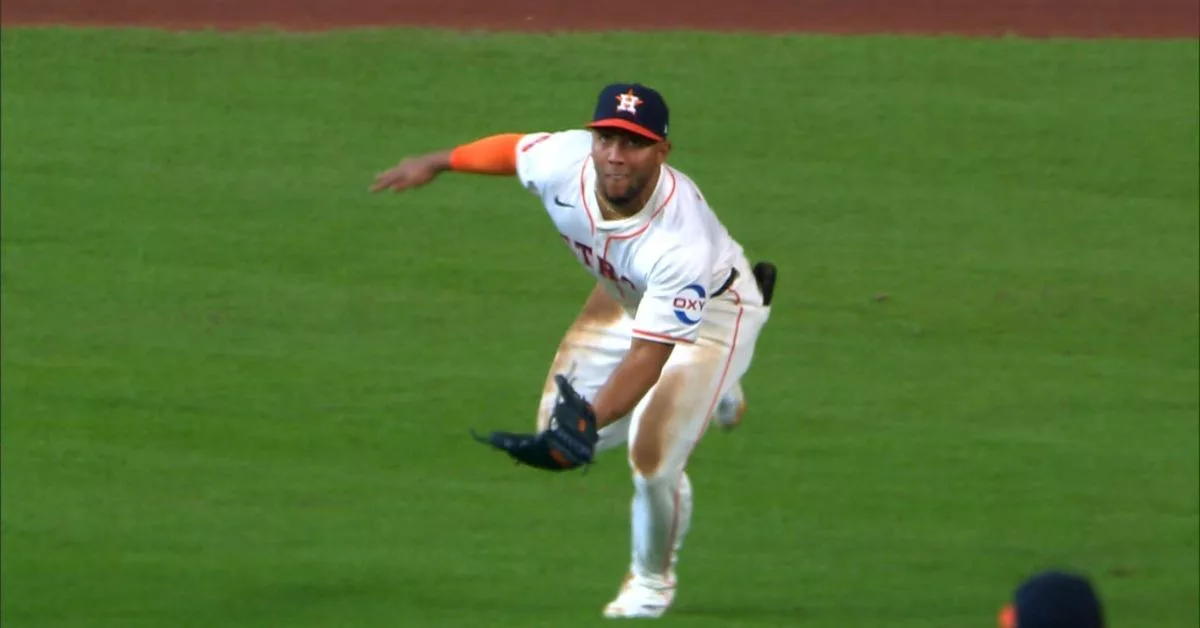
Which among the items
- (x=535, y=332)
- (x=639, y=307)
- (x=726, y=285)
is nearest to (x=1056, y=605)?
(x=639, y=307)

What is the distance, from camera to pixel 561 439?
6.29 meters

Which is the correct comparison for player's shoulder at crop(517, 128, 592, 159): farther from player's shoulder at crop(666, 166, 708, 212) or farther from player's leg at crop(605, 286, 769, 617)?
player's leg at crop(605, 286, 769, 617)

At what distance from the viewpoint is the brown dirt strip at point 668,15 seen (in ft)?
51.1

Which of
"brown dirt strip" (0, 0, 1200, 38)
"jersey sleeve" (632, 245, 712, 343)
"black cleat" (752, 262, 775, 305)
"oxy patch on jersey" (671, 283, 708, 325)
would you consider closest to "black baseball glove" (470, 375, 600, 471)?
"jersey sleeve" (632, 245, 712, 343)

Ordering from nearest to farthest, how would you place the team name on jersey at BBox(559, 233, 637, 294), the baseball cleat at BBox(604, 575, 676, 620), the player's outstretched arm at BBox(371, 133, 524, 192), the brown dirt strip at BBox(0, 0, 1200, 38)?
the team name on jersey at BBox(559, 233, 637, 294)
the player's outstretched arm at BBox(371, 133, 524, 192)
the baseball cleat at BBox(604, 575, 676, 620)
the brown dirt strip at BBox(0, 0, 1200, 38)

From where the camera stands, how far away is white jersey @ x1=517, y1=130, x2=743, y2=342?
6.83 meters

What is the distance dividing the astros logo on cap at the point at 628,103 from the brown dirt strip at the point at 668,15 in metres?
8.70

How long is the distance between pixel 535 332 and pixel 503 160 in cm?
411

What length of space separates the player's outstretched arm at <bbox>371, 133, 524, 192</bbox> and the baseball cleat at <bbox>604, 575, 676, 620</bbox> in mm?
1721

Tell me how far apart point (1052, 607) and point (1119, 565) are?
18.4 feet

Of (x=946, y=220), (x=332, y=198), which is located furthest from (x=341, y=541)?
(x=946, y=220)

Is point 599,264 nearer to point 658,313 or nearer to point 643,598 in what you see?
point 658,313

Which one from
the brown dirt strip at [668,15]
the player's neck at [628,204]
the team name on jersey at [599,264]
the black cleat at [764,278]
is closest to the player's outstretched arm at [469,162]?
the team name on jersey at [599,264]

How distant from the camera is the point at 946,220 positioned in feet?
42.8
